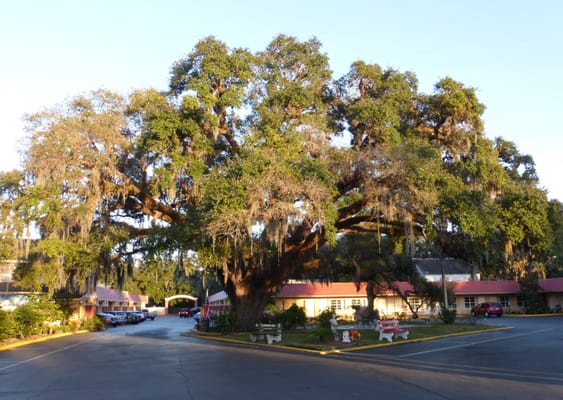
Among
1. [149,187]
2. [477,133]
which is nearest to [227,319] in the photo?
[149,187]

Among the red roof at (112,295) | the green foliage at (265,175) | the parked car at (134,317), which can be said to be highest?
the green foliage at (265,175)

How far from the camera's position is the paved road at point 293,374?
31.3ft

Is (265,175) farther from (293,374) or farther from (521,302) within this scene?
(521,302)

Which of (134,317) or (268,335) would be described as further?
(134,317)

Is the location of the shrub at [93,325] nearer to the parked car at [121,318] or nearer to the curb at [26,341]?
the curb at [26,341]

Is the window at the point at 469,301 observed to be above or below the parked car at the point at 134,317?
above

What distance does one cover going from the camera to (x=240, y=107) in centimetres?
2456

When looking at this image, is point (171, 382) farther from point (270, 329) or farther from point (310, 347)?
point (270, 329)

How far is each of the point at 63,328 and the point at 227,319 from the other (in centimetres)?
1450

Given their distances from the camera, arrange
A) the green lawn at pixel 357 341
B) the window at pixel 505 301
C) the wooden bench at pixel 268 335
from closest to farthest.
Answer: the green lawn at pixel 357 341 < the wooden bench at pixel 268 335 < the window at pixel 505 301

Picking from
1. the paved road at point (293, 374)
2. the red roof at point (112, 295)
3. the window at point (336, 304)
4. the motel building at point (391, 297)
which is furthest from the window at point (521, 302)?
the red roof at point (112, 295)

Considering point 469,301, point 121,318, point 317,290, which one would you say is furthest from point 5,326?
point 469,301

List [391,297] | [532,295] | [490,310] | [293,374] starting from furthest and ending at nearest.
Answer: [391,297] < [532,295] < [490,310] < [293,374]

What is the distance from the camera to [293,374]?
1203 cm
